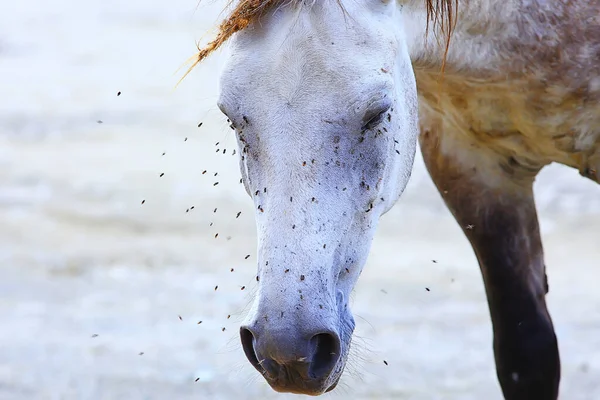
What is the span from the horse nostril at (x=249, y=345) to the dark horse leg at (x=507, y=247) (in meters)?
1.58

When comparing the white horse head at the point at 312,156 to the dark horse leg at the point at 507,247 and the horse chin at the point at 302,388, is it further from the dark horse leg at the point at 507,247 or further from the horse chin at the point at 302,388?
the dark horse leg at the point at 507,247

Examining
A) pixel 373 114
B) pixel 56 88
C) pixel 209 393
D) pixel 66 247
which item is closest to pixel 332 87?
pixel 373 114

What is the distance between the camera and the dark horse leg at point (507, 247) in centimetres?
393

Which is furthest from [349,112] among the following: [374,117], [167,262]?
[167,262]

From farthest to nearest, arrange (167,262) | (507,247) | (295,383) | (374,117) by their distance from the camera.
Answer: (167,262) < (507,247) < (374,117) < (295,383)

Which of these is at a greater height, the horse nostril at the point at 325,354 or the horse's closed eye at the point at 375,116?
the horse's closed eye at the point at 375,116

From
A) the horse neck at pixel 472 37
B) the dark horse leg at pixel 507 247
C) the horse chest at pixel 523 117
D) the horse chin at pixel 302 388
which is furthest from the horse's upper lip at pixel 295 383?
the dark horse leg at pixel 507 247

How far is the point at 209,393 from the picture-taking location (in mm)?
4613

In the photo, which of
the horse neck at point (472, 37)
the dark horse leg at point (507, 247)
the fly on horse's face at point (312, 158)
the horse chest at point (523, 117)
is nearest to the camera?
the fly on horse's face at point (312, 158)

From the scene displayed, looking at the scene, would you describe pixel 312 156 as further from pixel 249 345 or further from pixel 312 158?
pixel 249 345

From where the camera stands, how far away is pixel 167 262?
6.48m

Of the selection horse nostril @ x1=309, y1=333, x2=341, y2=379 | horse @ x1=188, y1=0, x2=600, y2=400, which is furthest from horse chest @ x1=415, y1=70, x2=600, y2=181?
horse nostril @ x1=309, y1=333, x2=341, y2=379

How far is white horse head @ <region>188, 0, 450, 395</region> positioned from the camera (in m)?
2.49

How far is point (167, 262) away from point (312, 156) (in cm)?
396
